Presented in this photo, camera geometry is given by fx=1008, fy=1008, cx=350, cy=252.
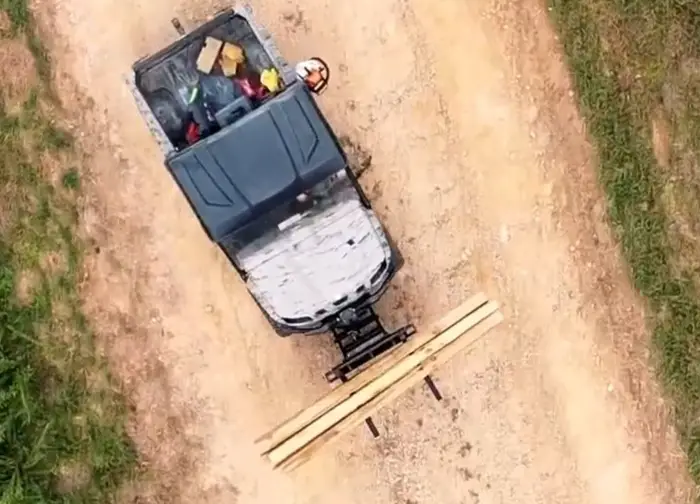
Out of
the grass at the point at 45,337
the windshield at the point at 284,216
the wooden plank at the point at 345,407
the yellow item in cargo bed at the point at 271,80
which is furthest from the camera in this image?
the grass at the point at 45,337

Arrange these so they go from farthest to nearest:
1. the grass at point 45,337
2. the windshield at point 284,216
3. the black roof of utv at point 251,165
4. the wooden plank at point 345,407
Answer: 1. the grass at point 45,337
2. the wooden plank at point 345,407
3. the windshield at point 284,216
4. the black roof of utv at point 251,165

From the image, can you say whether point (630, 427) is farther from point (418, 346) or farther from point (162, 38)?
point (162, 38)

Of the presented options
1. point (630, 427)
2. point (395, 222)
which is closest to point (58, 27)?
point (395, 222)

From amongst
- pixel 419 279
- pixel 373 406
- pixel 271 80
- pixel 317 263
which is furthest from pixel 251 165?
pixel 373 406

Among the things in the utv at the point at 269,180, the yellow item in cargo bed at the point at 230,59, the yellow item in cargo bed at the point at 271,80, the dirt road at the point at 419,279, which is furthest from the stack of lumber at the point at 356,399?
the yellow item in cargo bed at the point at 230,59

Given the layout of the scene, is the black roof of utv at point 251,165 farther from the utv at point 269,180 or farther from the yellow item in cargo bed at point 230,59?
the yellow item in cargo bed at point 230,59

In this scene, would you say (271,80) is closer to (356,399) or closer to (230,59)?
(230,59)

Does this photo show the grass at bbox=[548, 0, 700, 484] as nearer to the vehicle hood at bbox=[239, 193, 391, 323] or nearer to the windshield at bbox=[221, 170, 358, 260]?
the vehicle hood at bbox=[239, 193, 391, 323]
